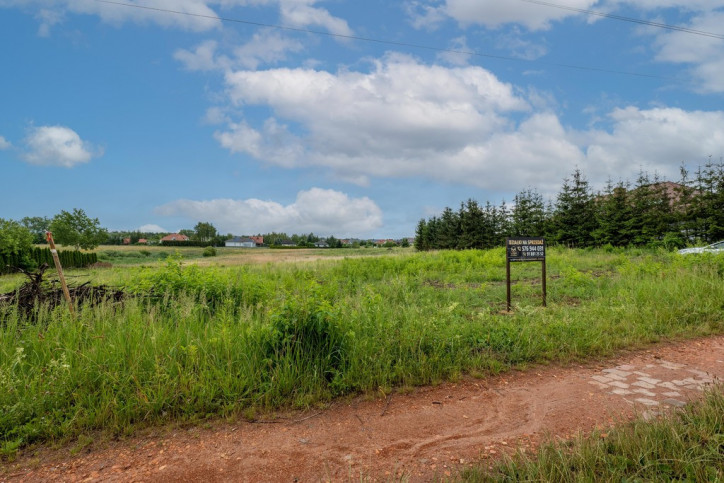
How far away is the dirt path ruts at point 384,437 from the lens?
9.86ft

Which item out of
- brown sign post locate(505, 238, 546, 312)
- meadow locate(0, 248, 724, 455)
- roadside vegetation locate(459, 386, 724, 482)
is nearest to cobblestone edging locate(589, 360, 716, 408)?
meadow locate(0, 248, 724, 455)

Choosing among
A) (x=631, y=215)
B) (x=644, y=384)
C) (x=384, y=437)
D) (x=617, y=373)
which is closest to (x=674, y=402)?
(x=644, y=384)

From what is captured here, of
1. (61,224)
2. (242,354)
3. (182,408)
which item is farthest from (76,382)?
(61,224)

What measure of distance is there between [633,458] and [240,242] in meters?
119

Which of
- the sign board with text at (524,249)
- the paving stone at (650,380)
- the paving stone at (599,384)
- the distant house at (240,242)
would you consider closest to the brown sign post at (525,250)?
the sign board with text at (524,249)

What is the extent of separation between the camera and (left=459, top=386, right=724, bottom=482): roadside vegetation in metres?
2.64

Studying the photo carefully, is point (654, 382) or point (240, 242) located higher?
point (240, 242)

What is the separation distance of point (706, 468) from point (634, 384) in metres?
2.09

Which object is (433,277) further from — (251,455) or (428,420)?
(251,455)

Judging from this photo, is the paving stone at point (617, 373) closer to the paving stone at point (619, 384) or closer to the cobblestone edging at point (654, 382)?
the cobblestone edging at point (654, 382)

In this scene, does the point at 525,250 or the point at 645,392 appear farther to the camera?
the point at 525,250

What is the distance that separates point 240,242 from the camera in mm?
116000

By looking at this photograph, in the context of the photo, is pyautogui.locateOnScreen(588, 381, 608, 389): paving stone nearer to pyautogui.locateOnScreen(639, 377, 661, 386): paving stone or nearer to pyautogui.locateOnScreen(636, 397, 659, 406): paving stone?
pyautogui.locateOnScreen(636, 397, 659, 406): paving stone

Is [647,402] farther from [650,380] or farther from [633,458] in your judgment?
[633,458]
